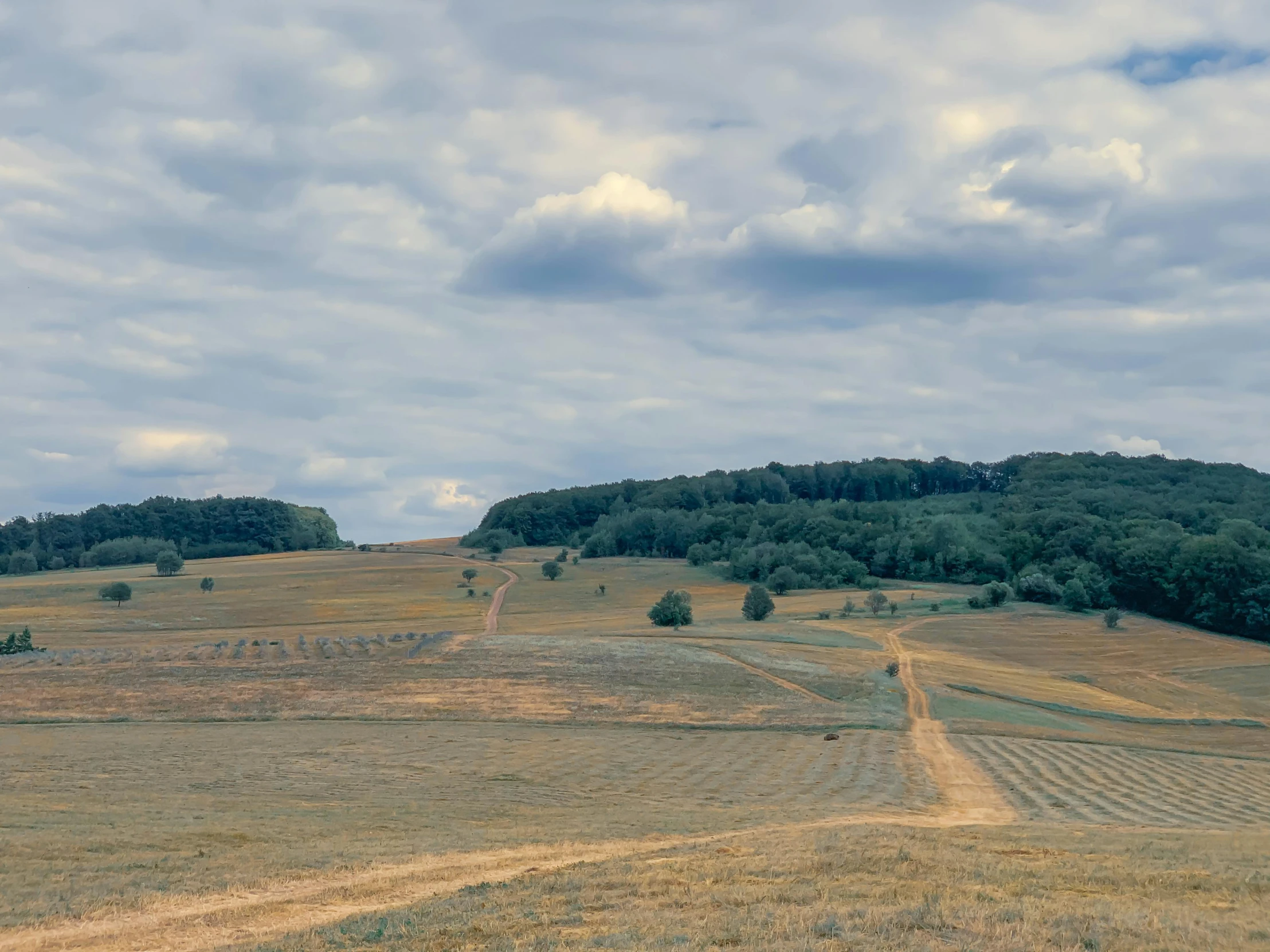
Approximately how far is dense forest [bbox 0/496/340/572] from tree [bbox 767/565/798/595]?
103 m

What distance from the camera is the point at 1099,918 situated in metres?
11.7

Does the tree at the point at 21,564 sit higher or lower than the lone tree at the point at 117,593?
higher

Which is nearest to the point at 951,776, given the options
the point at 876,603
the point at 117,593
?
the point at 876,603

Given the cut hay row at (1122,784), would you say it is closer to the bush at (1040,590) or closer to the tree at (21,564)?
the bush at (1040,590)

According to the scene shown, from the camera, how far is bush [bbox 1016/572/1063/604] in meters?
106

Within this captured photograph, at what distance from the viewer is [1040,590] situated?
107m

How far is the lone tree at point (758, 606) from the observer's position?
90.8 meters

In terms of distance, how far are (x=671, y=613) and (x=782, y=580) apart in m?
42.5

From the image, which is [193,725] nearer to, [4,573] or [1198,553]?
[1198,553]

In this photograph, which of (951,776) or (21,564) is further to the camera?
(21,564)

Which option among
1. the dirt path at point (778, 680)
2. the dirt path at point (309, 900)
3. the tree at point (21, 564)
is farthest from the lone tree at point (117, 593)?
the dirt path at point (309, 900)

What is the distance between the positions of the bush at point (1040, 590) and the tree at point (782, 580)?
28222 millimetres

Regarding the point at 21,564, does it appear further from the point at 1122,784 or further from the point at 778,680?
the point at 1122,784

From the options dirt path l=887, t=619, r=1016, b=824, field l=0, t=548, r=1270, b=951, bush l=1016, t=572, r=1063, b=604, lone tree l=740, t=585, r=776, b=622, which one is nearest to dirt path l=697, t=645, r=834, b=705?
field l=0, t=548, r=1270, b=951
